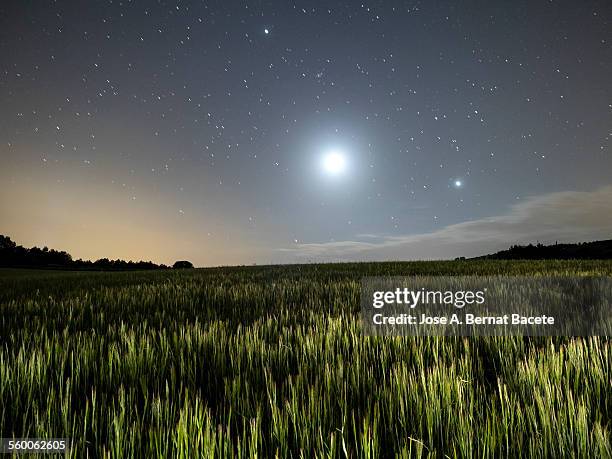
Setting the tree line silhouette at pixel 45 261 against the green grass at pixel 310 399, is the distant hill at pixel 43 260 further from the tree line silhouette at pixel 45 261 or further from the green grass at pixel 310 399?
the green grass at pixel 310 399

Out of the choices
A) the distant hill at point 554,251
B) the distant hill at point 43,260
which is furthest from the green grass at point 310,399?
the distant hill at point 43,260

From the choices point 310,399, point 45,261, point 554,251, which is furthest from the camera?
point 45,261

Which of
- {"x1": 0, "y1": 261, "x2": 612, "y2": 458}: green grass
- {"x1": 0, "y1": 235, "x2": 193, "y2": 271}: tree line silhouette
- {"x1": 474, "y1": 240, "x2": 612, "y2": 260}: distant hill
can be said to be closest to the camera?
{"x1": 0, "y1": 261, "x2": 612, "y2": 458}: green grass

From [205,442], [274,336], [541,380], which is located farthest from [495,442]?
[274,336]

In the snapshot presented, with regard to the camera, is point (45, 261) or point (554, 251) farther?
point (45, 261)

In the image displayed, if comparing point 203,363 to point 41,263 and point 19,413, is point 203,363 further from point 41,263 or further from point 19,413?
point 41,263

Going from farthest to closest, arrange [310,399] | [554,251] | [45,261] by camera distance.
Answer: [45,261]
[554,251]
[310,399]

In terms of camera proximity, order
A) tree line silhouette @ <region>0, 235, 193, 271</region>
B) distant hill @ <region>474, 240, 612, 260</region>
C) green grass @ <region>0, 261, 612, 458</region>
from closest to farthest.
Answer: green grass @ <region>0, 261, 612, 458</region> → distant hill @ <region>474, 240, 612, 260</region> → tree line silhouette @ <region>0, 235, 193, 271</region>

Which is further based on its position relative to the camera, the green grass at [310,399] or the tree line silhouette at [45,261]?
the tree line silhouette at [45,261]

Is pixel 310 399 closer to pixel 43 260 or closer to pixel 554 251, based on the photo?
pixel 554 251

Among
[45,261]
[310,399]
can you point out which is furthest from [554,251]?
[45,261]

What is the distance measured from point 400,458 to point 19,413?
4.96ft

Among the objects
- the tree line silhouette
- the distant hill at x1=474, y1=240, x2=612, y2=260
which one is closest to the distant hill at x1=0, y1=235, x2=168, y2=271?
the tree line silhouette

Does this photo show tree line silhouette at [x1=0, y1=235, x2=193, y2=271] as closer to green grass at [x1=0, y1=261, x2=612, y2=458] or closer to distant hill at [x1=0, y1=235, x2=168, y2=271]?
distant hill at [x1=0, y1=235, x2=168, y2=271]
